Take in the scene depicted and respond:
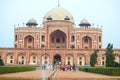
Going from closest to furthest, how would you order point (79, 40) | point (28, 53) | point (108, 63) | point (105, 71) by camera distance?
point (105, 71) < point (108, 63) < point (28, 53) < point (79, 40)

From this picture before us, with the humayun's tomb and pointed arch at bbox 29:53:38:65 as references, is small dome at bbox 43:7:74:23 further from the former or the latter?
pointed arch at bbox 29:53:38:65

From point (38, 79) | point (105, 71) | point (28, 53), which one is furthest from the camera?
point (28, 53)

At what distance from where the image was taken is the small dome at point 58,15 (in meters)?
71.2

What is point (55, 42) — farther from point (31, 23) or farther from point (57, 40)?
point (31, 23)

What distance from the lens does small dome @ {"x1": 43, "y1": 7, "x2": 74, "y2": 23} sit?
71162 mm

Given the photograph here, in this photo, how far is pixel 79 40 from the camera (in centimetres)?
6731

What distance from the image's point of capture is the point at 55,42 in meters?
70.4

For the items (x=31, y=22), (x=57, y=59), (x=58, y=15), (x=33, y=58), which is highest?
(x=58, y=15)

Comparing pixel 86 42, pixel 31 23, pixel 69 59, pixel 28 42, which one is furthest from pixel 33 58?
pixel 86 42

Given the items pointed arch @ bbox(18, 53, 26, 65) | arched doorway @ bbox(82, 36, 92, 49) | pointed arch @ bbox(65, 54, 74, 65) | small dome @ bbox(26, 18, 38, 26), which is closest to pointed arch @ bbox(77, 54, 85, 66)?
pointed arch @ bbox(65, 54, 74, 65)

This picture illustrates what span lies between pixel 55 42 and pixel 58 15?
6066 millimetres

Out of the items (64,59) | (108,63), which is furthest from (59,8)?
(108,63)

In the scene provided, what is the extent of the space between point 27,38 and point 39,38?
3.01 metres

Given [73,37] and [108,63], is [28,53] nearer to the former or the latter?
[73,37]
